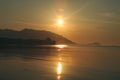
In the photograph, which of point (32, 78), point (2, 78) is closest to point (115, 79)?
point (32, 78)

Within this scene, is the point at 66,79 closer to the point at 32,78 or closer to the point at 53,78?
the point at 53,78

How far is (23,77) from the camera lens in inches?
1056

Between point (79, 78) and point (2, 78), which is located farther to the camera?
point (79, 78)

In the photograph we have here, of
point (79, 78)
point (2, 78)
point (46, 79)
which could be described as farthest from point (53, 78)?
point (2, 78)

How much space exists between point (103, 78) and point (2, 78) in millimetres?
10123

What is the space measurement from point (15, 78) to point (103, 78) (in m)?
8.90

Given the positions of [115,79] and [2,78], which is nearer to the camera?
[2,78]

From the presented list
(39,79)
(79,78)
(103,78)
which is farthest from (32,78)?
(103,78)

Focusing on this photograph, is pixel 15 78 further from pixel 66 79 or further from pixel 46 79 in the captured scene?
pixel 66 79

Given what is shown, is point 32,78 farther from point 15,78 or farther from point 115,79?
point 115,79

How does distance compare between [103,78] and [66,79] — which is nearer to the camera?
[66,79]

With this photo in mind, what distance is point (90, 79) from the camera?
26797mm

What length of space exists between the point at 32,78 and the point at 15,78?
1690mm

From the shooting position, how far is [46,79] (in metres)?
26.2
